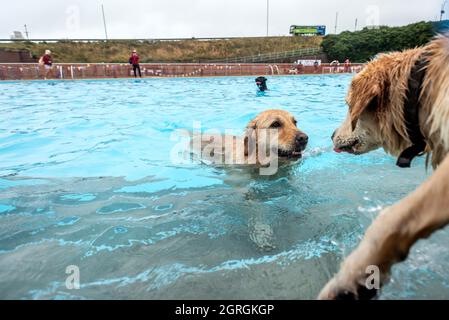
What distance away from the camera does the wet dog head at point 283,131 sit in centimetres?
502

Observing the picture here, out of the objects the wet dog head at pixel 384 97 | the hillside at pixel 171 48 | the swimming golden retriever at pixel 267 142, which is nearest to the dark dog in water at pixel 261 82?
the swimming golden retriever at pixel 267 142

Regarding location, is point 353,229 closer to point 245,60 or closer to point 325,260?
point 325,260

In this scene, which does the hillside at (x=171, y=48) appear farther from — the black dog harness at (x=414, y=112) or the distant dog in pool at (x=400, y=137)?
the black dog harness at (x=414, y=112)

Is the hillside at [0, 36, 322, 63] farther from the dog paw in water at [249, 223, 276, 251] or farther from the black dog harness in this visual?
the black dog harness

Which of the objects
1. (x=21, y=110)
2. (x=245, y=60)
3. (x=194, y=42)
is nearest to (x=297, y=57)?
(x=245, y=60)

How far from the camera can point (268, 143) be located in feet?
17.2

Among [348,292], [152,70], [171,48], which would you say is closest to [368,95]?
[348,292]

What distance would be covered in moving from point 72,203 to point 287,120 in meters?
3.23

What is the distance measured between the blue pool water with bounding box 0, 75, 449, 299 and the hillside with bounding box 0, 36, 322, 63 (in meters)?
53.5

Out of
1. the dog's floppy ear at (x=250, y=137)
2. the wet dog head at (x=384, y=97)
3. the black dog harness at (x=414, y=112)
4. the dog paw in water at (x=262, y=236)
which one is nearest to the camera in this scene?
the black dog harness at (x=414, y=112)

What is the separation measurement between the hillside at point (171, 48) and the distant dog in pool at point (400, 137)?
5680 centimetres

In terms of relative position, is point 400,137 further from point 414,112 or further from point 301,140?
point 301,140
